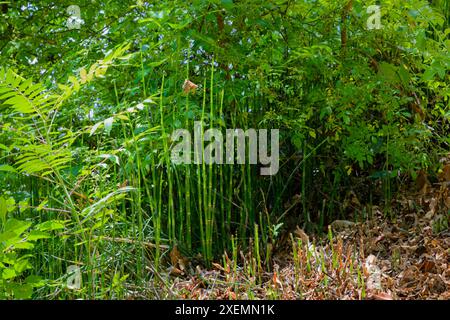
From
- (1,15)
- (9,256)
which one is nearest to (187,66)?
(9,256)

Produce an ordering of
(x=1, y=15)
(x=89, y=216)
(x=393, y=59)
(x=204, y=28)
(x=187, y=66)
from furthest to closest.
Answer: (x=1, y=15) → (x=393, y=59) → (x=204, y=28) → (x=187, y=66) → (x=89, y=216)

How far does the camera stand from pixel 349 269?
202 cm

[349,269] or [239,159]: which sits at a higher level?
[239,159]

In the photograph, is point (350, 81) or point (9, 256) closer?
point (9, 256)

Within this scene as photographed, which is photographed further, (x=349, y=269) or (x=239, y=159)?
(x=239, y=159)

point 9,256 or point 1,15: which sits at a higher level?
point 1,15

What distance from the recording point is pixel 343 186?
281 cm

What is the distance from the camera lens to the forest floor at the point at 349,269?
198 centimetres

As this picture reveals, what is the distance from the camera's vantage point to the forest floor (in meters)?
1.98
